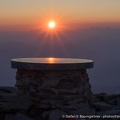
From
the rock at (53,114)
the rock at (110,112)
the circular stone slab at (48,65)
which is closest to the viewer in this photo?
the rock at (53,114)

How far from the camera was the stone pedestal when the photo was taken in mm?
13930

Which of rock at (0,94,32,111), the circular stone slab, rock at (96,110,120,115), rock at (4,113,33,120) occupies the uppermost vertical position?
the circular stone slab

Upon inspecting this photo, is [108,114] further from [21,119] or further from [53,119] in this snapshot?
[21,119]

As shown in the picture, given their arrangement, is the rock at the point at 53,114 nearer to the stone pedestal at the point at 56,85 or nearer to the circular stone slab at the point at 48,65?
the stone pedestal at the point at 56,85

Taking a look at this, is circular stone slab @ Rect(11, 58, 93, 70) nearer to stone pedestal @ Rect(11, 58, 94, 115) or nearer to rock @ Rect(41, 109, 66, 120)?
stone pedestal @ Rect(11, 58, 94, 115)

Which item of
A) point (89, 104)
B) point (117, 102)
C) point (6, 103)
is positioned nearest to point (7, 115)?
point (6, 103)

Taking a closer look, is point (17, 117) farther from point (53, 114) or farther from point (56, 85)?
point (56, 85)

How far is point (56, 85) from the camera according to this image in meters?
14.0

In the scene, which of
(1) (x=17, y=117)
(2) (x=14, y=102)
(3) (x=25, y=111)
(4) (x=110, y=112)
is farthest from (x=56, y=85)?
(4) (x=110, y=112)

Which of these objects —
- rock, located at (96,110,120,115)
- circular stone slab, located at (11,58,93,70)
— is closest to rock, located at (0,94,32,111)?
circular stone slab, located at (11,58,93,70)

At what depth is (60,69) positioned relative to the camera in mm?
13922

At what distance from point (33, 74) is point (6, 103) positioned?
131 centimetres

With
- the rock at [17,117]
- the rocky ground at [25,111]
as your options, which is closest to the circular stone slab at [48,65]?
the rocky ground at [25,111]

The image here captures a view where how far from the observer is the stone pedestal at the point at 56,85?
1393 cm
